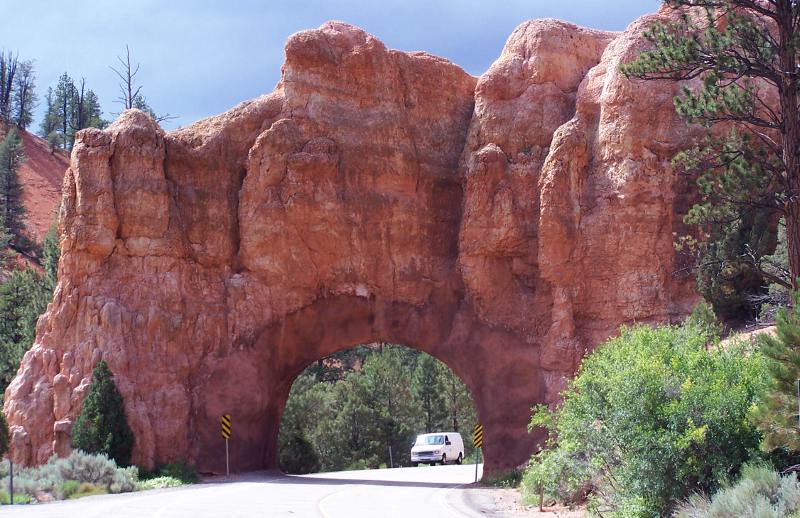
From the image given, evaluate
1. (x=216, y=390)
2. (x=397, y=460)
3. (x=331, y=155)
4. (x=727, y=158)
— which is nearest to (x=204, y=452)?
(x=216, y=390)

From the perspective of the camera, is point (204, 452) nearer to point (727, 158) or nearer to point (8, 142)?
point (727, 158)

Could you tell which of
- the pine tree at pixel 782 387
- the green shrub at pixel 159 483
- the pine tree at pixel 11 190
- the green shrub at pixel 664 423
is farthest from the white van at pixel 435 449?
the pine tree at pixel 11 190

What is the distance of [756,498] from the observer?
12.6 m

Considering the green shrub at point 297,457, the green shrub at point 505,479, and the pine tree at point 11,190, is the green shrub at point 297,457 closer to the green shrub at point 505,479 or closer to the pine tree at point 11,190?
the green shrub at point 505,479

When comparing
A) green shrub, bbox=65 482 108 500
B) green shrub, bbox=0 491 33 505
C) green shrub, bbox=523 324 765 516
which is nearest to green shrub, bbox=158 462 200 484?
green shrub, bbox=65 482 108 500

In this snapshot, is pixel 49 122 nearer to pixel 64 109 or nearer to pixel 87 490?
pixel 64 109

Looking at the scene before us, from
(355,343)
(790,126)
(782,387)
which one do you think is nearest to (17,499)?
(355,343)

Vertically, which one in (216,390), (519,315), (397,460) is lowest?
(397,460)

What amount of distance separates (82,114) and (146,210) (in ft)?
219

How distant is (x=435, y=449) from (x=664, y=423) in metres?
28.9

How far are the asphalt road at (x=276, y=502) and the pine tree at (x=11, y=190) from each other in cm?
4827

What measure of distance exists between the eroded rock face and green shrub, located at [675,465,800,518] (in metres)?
15.2

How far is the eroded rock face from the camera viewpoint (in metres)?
29.4

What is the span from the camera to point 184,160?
3269 centimetres
